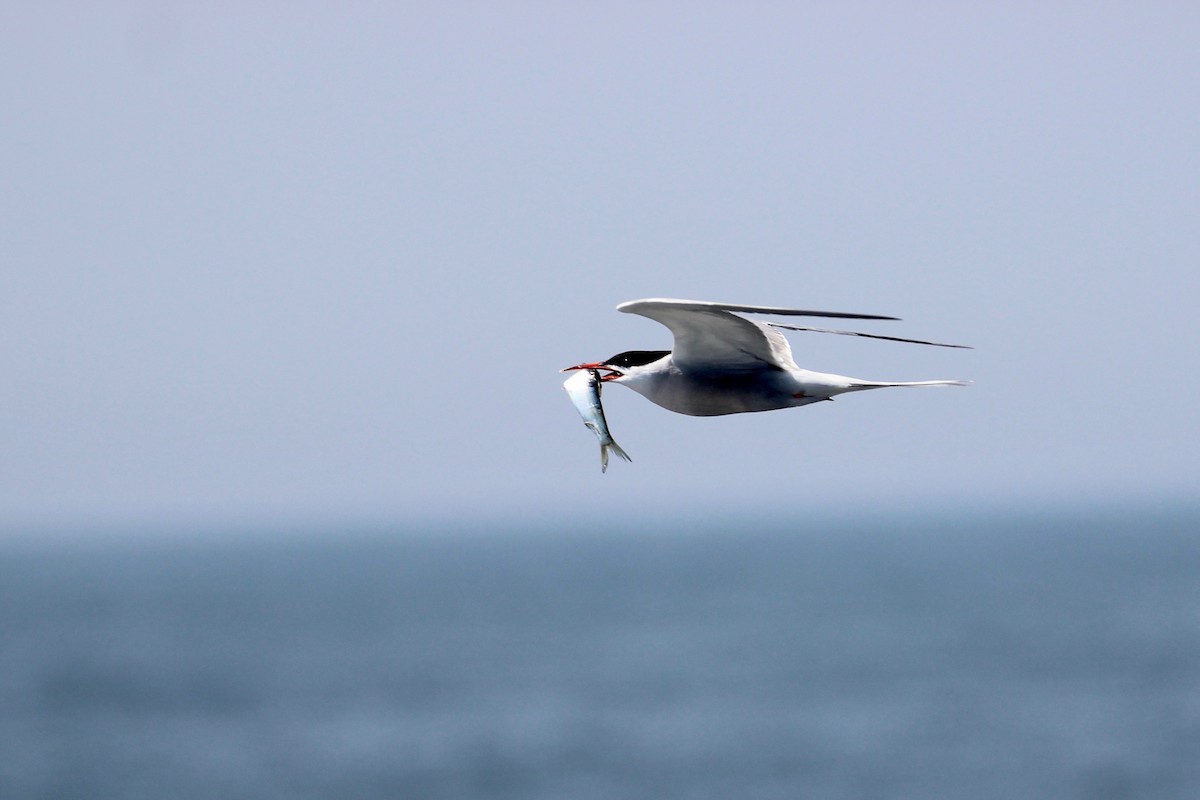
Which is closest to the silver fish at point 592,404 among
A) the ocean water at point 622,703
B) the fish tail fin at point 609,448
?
the fish tail fin at point 609,448

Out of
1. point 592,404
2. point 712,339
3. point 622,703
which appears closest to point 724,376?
point 712,339

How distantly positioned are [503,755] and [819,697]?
3035 centimetres

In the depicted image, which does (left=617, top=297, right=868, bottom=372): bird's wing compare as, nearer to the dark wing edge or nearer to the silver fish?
the dark wing edge

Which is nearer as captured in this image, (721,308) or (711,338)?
(721,308)

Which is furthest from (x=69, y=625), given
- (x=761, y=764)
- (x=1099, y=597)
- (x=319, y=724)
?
(x=1099, y=597)

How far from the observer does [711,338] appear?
12094 millimetres

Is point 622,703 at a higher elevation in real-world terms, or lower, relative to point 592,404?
lower

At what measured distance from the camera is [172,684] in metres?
121

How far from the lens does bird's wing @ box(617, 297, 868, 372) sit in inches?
450

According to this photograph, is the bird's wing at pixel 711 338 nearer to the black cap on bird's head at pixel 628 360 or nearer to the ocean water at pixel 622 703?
the black cap on bird's head at pixel 628 360

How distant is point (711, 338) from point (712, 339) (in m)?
0.01

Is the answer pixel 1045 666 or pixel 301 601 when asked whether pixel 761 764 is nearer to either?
pixel 1045 666

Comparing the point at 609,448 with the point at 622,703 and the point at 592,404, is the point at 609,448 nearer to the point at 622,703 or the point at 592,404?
the point at 592,404

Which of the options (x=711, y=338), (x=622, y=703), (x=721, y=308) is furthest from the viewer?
(x=622, y=703)
